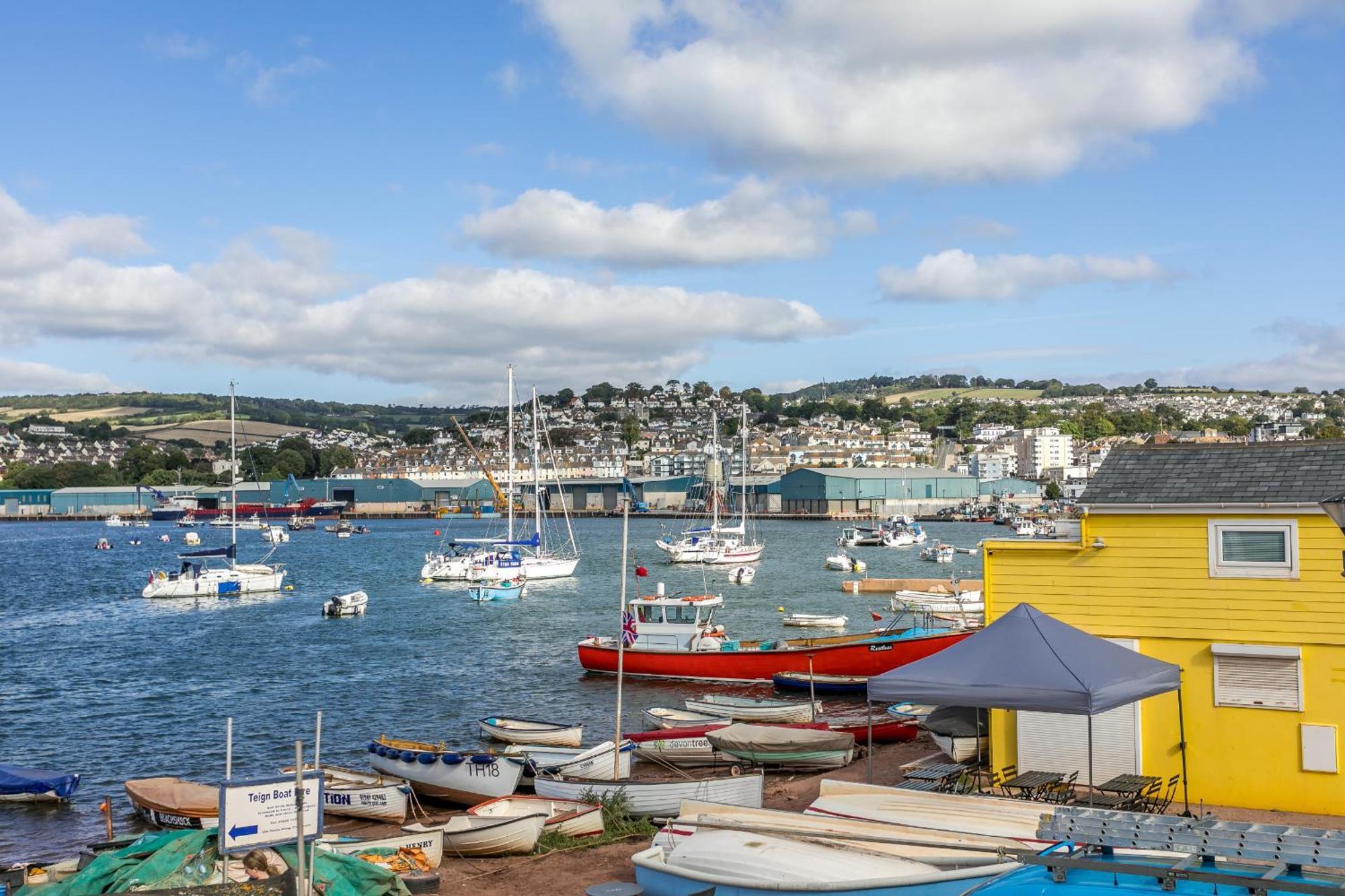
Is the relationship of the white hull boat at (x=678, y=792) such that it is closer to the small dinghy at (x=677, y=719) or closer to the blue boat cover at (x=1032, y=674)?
the blue boat cover at (x=1032, y=674)

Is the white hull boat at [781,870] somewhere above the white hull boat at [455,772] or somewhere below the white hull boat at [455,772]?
above

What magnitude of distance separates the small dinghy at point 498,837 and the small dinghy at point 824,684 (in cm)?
1400

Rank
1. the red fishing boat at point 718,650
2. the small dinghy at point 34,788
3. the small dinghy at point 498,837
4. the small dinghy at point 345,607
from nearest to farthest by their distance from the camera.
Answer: the small dinghy at point 498,837
the small dinghy at point 34,788
the red fishing boat at point 718,650
the small dinghy at point 345,607

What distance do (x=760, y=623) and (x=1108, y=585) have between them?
114 ft

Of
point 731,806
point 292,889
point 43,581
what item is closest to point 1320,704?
point 731,806

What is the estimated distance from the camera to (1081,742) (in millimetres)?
14156

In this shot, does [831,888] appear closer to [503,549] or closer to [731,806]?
[731,806]

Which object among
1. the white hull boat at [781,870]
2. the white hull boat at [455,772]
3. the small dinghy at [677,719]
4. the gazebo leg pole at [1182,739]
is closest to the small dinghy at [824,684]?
the small dinghy at [677,719]

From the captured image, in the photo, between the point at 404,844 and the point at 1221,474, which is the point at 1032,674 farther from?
the point at 404,844

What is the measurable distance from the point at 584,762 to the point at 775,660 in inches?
488

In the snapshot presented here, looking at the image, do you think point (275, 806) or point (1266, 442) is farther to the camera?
point (1266, 442)

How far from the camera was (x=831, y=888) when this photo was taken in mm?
9531

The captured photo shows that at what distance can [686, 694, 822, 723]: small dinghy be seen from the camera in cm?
2297

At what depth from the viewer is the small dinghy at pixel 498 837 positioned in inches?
566
